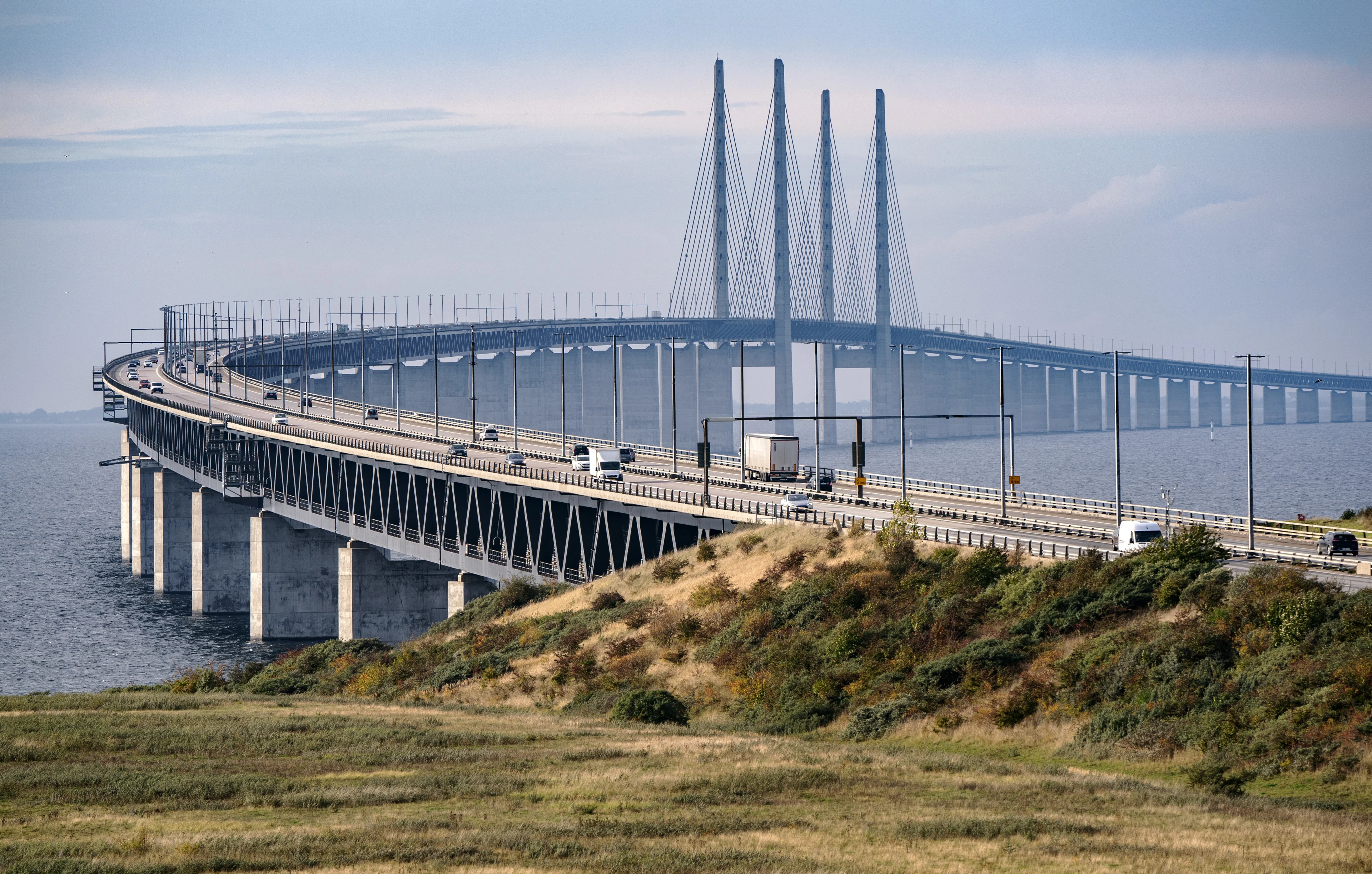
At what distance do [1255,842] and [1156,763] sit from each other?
30.0 ft

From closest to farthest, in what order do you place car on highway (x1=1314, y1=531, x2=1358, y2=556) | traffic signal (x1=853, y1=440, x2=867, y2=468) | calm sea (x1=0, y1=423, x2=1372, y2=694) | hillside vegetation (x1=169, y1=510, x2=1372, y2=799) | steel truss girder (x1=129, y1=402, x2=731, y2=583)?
hillside vegetation (x1=169, y1=510, x2=1372, y2=799), car on highway (x1=1314, y1=531, x2=1358, y2=556), traffic signal (x1=853, y1=440, x2=867, y2=468), steel truss girder (x1=129, y1=402, x2=731, y2=583), calm sea (x1=0, y1=423, x2=1372, y2=694)

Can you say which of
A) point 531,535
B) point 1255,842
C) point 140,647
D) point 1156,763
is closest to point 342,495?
point 140,647

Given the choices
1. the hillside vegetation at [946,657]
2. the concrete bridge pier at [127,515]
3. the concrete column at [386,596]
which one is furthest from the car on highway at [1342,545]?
the concrete bridge pier at [127,515]

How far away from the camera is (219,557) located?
391 feet

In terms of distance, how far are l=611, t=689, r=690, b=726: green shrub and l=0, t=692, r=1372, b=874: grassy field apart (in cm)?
256

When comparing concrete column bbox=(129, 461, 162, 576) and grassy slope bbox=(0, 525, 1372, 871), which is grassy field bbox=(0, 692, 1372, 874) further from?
concrete column bbox=(129, 461, 162, 576)

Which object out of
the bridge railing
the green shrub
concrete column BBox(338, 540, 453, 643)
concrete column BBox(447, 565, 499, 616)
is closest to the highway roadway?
the bridge railing

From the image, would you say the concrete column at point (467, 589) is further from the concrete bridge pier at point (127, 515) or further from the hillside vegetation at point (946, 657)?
the concrete bridge pier at point (127, 515)

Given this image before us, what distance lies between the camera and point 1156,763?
1384 inches

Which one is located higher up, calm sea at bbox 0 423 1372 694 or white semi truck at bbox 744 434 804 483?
white semi truck at bbox 744 434 804 483

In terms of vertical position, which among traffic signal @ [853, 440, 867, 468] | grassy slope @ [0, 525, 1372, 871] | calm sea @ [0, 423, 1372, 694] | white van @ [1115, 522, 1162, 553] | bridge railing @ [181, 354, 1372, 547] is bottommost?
calm sea @ [0, 423, 1372, 694]

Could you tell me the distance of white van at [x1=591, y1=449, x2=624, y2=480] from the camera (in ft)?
262

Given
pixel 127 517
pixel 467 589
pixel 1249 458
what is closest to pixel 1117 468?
pixel 1249 458

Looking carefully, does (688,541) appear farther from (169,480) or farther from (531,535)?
(169,480)
